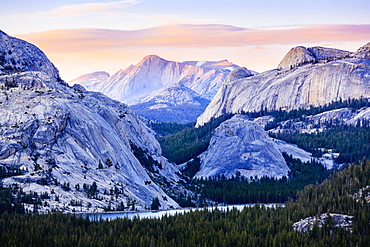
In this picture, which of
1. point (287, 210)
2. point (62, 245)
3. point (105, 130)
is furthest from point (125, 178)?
point (62, 245)

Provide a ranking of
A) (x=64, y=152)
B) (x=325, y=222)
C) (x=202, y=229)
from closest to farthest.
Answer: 1. (x=325, y=222)
2. (x=202, y=229)
3. (x=64, y=152)

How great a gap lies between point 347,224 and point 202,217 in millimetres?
28799

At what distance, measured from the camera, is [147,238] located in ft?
403

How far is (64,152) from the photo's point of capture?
162 meters

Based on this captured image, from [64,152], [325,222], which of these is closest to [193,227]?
[325,222]

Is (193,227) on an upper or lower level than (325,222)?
lower

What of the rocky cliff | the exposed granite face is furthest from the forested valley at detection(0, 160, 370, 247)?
the rocky cliff

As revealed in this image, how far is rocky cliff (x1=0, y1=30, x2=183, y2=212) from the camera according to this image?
147m

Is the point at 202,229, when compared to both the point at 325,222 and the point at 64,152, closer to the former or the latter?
the point at 325,222

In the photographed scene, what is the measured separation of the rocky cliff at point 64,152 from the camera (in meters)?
147

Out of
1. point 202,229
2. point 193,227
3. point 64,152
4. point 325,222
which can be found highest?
point 64,152

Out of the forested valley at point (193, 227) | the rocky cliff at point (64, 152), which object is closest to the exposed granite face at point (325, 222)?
the forested valley at point (193, 227)

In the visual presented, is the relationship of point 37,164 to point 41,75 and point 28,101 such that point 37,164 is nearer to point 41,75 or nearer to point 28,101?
point 28,101

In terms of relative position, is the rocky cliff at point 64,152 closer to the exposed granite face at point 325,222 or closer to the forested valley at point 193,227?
the forested valley at point 193,227
